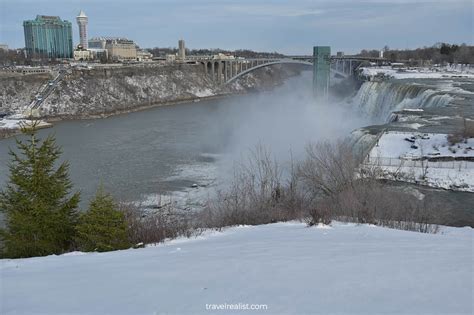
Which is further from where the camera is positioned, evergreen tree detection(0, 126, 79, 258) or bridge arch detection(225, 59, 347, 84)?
bridge arch detection(225, 59, 347, 84)

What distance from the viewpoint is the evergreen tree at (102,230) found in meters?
6.06

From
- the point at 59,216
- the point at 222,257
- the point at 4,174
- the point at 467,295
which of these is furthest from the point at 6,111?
the point at 467,295

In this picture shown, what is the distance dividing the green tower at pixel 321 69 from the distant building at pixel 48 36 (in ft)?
227

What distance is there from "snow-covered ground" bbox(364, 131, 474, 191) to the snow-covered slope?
914 centimetres

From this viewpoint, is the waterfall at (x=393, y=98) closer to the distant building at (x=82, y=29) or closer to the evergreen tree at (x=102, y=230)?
the evergreen tree at (x=102, y=230)

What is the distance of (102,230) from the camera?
20.0 ft

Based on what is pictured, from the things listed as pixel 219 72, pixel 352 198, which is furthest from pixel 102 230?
pixel 219 72

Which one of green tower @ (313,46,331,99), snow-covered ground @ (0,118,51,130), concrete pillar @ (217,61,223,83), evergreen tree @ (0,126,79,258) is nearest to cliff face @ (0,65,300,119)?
concrete pillar @ (217,61,223,83)

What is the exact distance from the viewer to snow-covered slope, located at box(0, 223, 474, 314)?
3.03m

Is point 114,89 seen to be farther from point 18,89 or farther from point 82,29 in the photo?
point 82,29

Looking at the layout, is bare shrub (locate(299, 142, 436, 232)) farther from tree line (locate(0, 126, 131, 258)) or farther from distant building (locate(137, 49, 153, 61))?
distant building (locate(137, 49, 153, 61))

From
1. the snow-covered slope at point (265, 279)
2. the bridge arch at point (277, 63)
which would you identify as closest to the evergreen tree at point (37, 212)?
the snow-covered slope at point (265, 279)

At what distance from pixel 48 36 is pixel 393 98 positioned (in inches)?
3461

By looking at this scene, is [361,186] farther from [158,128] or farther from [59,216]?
[158,128]
